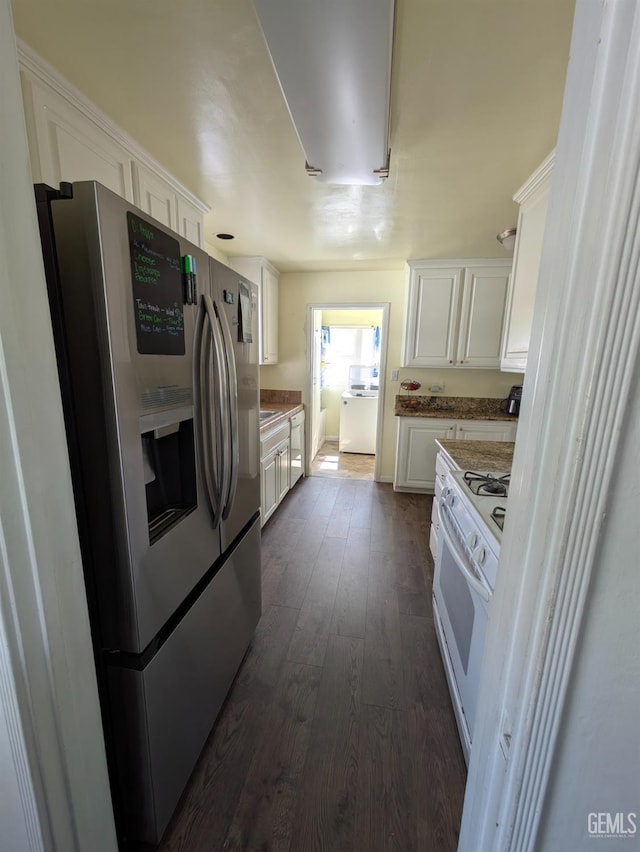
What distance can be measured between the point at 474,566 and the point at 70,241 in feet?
4.85

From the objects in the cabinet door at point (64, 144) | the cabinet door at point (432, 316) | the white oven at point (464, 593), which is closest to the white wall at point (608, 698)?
the white oven at point (464, 593)

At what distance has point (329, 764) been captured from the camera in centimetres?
127

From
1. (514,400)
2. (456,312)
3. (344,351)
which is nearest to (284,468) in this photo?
(456,312)

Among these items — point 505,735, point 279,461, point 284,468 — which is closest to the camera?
point 505,735

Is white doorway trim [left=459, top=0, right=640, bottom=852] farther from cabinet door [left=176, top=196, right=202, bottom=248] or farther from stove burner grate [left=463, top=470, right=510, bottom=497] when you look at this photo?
cabinet door [left=176, top=196, right=202, bottom=248]

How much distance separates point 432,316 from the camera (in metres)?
3.53

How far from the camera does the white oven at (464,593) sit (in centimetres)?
113

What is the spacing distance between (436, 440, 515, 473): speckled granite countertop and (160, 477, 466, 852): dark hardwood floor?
89 cm

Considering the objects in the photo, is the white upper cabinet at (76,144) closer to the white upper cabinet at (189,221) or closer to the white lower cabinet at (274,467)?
the white upper cabinet at (189,221)

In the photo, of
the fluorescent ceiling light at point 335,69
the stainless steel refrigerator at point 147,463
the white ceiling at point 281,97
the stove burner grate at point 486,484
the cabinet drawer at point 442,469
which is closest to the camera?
the stainless steel refrigerator at point 147,463

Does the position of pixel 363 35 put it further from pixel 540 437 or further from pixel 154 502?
pixel 154 502

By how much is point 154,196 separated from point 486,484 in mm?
2124

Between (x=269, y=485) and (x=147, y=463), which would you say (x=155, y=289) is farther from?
(x=269, y=485)

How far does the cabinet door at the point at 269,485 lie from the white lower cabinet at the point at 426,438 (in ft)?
4.72
